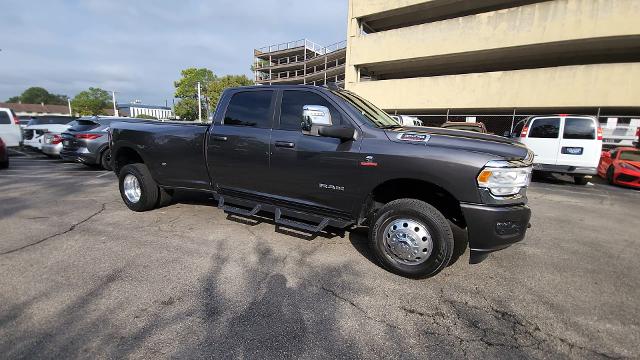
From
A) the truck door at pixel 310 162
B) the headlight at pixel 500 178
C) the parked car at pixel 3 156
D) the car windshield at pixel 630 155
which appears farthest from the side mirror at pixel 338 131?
the car windshield at pixel 630 155

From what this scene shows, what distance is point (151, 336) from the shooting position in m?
2.27

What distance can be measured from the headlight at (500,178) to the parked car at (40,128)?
14.6 m

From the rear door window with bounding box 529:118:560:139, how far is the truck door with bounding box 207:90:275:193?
907 centimetres

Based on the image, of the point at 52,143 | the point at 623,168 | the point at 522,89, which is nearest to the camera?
the point at 623,168

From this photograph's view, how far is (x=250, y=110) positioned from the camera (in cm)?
424

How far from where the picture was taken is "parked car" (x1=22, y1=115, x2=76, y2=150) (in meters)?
12.6

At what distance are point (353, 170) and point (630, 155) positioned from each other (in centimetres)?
1168

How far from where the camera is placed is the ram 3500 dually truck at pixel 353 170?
2900 mm

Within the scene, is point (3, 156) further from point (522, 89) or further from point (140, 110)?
point (140, 110)

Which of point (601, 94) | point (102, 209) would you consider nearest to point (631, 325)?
point (102, 209)

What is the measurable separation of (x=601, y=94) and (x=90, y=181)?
2188 cm

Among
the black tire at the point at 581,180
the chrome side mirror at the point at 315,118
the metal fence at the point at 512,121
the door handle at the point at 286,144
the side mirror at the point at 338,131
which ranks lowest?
the black tire at the point at 581,180

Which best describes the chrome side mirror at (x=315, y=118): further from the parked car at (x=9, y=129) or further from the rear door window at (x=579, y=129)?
the parked car at (x=9, y=129)

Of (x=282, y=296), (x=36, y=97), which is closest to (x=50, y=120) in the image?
(x=282, y=296)
